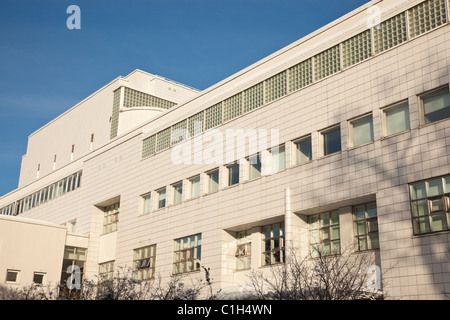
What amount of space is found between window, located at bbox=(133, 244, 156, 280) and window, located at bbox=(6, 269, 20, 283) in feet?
27.8

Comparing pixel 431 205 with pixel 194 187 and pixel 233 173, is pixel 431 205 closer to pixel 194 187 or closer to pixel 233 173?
pixel 233 173

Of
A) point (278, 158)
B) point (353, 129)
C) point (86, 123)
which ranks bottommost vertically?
point (278, 158)

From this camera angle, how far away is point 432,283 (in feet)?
70.5

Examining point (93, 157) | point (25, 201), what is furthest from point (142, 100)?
point (25, 201)

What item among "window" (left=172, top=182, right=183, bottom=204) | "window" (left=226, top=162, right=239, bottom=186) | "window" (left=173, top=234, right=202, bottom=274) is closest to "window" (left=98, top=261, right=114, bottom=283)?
"window" (left=173, top=234, right=202, bottom=274)

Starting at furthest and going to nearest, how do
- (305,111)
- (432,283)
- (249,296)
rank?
(305,111) → (249,296) → (432,283)

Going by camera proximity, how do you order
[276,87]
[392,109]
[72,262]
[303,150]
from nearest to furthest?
[392,109] → [303,150] → [276,87] → [72,262]

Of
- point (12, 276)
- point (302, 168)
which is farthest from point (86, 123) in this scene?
point (302, 168)

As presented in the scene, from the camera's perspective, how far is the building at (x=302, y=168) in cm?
2333

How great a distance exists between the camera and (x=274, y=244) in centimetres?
3028

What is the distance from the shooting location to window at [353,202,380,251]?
2520 cm

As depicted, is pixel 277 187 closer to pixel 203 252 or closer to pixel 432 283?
pixel 203 252

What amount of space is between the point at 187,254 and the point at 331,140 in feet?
41.3
